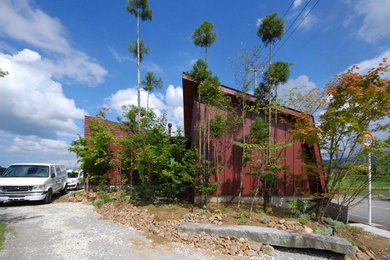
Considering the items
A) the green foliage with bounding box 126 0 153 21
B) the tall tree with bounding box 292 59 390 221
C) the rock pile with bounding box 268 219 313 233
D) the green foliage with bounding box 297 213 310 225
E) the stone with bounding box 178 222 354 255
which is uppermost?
the green foliage with bounding box 126 0 153 21

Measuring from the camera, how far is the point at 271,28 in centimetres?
630

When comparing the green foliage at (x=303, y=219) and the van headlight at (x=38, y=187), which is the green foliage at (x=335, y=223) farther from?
the van headlight at (x=38, y=187)

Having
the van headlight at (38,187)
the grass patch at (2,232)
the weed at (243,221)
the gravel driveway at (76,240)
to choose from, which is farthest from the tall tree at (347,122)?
the van headlight at (38,187)

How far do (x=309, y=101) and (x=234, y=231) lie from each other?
4615 millimetres

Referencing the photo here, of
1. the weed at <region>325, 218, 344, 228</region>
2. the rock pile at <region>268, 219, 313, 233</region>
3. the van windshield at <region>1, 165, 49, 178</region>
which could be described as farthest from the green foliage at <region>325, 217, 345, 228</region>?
the van windshield at <region>1, 165, 49, 178</region>

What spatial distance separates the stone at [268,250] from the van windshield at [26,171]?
28.4ft

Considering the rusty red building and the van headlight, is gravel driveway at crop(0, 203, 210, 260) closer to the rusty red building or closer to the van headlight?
the van headlight

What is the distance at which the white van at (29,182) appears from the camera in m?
6.54

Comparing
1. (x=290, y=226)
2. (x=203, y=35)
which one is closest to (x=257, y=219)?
(x=290, y=226)

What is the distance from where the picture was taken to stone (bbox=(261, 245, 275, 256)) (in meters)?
3.61

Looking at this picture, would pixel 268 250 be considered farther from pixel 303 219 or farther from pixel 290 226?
pixel 303 219

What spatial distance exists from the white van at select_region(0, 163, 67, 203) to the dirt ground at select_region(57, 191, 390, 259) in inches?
163

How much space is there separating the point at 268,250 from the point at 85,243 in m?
3.87

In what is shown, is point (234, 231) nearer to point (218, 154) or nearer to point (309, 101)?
point (218, 154)
